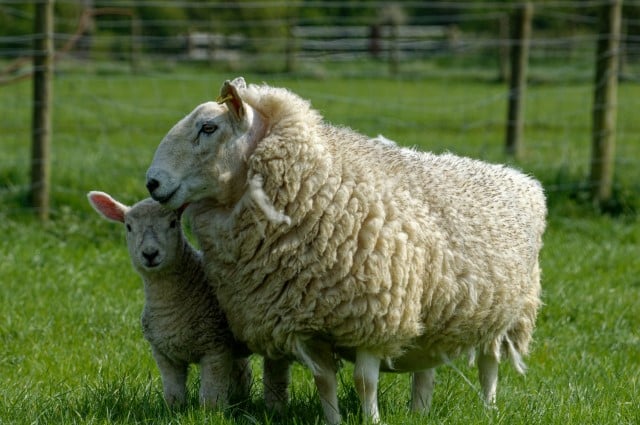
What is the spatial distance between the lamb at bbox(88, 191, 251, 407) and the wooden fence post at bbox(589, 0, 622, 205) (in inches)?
214

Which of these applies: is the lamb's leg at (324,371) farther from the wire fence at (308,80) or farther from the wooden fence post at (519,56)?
the wooden fence post at (519,56)

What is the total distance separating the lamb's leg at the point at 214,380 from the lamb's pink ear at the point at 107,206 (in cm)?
76

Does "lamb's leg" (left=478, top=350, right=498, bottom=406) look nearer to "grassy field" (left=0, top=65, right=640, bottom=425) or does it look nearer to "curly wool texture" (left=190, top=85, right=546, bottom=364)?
"grassy field" (left=0, top=65, right=640, bottom=425)

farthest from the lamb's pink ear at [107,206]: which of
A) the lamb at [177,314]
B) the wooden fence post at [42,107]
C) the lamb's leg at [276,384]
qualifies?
the wooden fence post at [42,107]

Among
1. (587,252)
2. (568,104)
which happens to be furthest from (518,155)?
(568,104)

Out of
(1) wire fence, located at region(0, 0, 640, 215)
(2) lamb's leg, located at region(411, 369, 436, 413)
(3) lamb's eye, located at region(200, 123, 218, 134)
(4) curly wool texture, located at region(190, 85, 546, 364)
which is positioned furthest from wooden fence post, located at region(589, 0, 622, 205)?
(3) lamb's eye, located at region(200, 123, 218, 134)

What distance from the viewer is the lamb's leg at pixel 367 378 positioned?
13.4 ft

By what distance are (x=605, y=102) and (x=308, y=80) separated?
559 inches

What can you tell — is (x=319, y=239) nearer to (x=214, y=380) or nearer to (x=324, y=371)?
(x=324, y=371)

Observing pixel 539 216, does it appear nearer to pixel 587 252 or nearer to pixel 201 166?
pixel 201 166

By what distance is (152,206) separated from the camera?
4.42 metres

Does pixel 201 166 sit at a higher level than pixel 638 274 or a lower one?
higher

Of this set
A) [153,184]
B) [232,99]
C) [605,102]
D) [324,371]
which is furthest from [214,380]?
[605,102]

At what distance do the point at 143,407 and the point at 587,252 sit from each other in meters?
4.35
